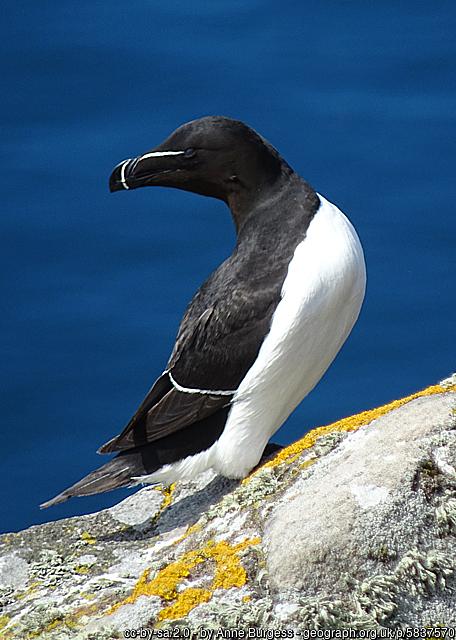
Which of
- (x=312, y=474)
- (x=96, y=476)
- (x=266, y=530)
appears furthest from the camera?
(x=96, y=476)

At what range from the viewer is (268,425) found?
3.00 metres

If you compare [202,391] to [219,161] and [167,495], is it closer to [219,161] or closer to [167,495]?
[167,495]

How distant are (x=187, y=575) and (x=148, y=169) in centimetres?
135

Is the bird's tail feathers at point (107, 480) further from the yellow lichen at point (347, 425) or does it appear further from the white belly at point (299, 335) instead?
the yellow lichen at point (347, 425)

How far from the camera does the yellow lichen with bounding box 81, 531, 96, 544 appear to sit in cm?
295

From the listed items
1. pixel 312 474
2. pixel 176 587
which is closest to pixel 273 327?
pixel 312 474

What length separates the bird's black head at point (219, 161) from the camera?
2982mm

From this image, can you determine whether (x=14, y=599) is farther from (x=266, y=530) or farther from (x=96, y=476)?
(x=266, y=530)

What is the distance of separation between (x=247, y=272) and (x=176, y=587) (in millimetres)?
1063

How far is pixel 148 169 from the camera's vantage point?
3.11 m

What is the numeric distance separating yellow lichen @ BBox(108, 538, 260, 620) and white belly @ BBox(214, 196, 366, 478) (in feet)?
2.35

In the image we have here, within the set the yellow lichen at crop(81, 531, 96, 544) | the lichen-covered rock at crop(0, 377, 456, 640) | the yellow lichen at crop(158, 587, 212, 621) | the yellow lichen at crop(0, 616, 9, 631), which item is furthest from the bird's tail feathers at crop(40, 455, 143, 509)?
the yellow lichen at crop(158, 587, 212, 621)

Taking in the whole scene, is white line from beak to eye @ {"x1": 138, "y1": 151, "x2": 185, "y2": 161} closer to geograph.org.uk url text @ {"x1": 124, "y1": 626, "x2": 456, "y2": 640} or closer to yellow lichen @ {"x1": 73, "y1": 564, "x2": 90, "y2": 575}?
yellow lichen @ {"x1": 73, "y1": 564, "x2": 90, "y2": 575}

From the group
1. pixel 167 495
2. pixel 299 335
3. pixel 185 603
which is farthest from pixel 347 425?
pixel 167 495
